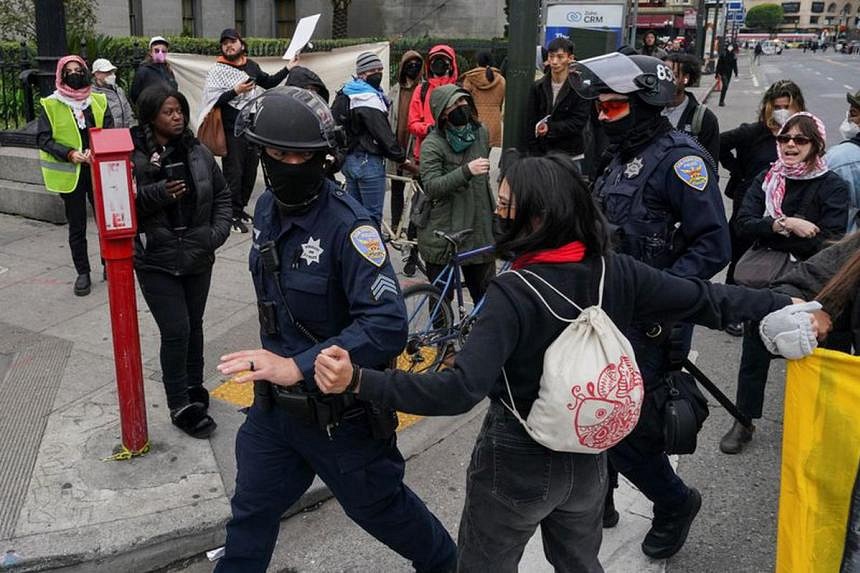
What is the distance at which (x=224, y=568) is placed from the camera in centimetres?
292

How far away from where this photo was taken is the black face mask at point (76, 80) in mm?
6352

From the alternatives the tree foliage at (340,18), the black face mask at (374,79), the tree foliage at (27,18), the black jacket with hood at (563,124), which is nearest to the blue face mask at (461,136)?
the black jacket with hood at (563,124)

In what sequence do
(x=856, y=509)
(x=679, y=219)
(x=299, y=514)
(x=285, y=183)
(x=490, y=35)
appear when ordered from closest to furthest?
1. (x=856, y=509)
2. (x=285, y=183)
3. (x=679, y=219)
4. (x=299, y=514)
5. (x=490, y=35)

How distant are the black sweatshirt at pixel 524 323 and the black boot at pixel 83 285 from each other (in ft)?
16.3

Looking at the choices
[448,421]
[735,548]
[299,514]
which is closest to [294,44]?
[448,421]

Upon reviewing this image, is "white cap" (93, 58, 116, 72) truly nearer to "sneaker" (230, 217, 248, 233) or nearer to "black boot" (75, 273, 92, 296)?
"sneaker" (230, 217, 248, 233)

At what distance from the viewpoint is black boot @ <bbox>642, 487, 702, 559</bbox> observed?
11.5ft

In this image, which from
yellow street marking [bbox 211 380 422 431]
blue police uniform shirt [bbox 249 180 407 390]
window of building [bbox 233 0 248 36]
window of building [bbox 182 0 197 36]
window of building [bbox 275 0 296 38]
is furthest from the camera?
window of building [bbox 275 0 296 38]

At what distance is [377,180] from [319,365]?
15.8 ft

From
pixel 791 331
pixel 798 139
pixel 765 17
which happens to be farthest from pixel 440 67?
pixel 765 17

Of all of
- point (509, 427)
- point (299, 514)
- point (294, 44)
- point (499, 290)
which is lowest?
point (299, 514)

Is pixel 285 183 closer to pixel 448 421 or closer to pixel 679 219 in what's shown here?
pixel 679 219

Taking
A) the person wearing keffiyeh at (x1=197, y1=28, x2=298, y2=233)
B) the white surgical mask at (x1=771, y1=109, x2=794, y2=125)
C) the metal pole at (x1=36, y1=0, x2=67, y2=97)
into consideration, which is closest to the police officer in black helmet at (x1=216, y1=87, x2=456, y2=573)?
the white surgical mask at (x1=771, y1=109, x2=794, y2=125)

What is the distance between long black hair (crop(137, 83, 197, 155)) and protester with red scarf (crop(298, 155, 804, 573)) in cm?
227
